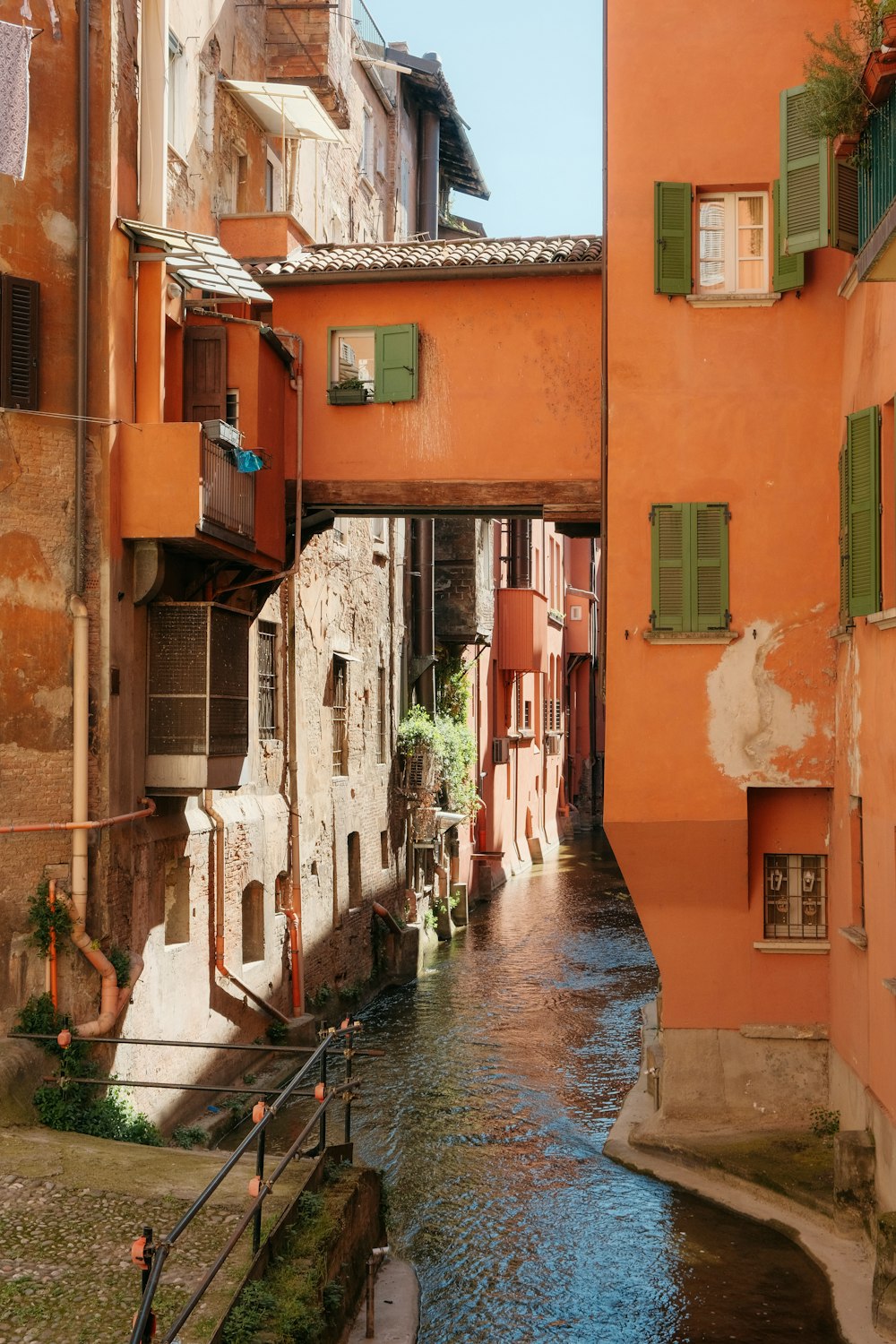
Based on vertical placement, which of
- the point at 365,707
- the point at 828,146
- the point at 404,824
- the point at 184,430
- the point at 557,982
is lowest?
the point at 557,982

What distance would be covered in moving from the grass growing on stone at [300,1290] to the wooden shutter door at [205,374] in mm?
8469

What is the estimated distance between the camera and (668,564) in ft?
46.7

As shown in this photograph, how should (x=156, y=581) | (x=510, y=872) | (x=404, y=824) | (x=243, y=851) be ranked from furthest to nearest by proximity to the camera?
1. (x=510, y=872)
2. (x=404, y=824)
3. (x=243, y=851)
4. (x=156, y=581)

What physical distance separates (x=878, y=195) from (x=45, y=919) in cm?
903

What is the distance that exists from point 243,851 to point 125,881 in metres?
4.24

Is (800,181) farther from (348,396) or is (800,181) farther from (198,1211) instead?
(198,1211)

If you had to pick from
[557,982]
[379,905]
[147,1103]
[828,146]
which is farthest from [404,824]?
[828,146]

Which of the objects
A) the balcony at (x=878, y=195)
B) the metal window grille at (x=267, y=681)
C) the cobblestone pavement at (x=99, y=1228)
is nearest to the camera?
the cobblestone pavement at (x=99, y=1228)

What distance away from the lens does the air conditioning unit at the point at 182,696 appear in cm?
1421

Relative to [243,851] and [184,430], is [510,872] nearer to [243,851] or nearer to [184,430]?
[243,851]

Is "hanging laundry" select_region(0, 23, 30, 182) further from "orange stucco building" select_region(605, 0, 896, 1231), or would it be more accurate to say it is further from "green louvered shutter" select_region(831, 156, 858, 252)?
"green louvered shutter" select_region(831, 156, 858, 252)

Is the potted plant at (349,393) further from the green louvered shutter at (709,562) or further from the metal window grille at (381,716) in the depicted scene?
the metal window grille at (381,716)

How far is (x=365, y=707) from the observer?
80.5ft

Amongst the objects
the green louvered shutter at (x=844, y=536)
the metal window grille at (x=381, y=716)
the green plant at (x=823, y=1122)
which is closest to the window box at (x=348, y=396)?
the green louvered shutter at (x=844, y=536)
